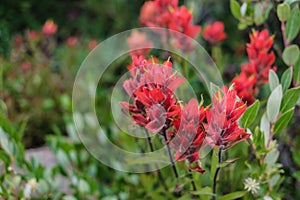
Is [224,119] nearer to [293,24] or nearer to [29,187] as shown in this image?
[293,24]

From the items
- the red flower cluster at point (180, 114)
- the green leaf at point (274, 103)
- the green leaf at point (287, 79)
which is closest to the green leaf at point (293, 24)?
the green leaf at point (287, 79)

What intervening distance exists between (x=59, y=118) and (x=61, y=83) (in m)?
0.24

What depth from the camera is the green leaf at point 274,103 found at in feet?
3.07

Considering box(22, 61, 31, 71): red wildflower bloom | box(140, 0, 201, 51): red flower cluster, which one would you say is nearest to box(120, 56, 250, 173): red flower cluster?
box(140, 0, 201, 51): red flower cluster

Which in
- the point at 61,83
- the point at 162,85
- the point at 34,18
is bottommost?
the point at 162,85

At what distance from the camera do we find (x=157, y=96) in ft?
2.62

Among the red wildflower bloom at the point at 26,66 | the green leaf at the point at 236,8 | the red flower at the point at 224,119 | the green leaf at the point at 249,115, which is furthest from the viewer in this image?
the red wildflower bloom at the point at 26,66

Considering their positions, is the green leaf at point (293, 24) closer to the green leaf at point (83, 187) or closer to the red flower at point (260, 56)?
the red flower at point (260, 56)

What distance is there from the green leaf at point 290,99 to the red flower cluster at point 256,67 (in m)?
0.11

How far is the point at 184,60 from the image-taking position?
1.34 m

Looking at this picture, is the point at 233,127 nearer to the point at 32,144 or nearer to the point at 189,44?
the point at 189,44

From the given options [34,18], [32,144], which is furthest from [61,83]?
[34,18]

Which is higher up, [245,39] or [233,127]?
[245,39]

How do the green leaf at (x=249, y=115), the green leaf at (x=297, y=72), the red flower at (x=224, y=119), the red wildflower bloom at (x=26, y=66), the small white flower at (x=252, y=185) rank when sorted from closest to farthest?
1. the red flower at (x=224, y=119)
2. the green leaf at (x=249, y=115)
3. the small white flower at (x=252, y=185)
4. the green leaf at (x=297, y=72)
5. the red wildflower bloom at (x=26, y=66)
